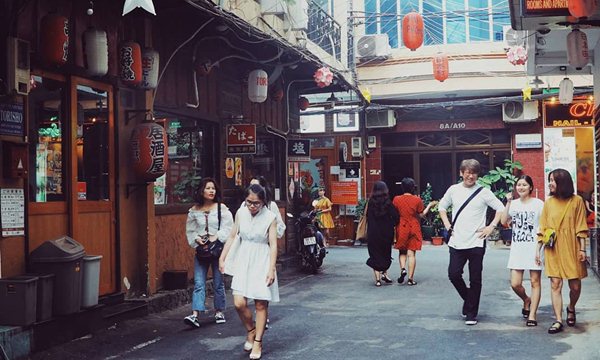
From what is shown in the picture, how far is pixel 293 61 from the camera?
13773mm

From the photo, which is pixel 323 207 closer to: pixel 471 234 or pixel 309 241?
pixel 309 241

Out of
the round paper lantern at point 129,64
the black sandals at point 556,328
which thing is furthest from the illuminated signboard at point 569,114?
the round paper lantern at point 129,64

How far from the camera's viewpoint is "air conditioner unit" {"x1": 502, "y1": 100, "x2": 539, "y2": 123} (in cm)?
2036

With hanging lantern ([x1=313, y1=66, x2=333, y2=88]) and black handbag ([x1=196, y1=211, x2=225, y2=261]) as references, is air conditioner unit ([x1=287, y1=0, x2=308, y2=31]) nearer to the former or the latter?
hanging lantern ([x1=313, y1=66, x2=333, y2=88])

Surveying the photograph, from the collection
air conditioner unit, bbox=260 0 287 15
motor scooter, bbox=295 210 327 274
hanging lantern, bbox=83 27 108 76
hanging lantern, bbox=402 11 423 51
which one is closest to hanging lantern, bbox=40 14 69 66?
hanging lantern, bbox=83 27 108 76

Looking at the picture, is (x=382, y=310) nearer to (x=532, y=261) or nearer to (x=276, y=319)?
(x=276, y=319)

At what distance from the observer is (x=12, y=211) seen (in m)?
7.24

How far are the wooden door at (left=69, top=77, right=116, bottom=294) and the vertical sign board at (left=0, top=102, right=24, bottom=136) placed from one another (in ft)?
3.23

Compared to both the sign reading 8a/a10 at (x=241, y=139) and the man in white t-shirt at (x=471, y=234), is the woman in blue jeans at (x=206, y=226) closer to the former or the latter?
the man in white t-shirt at (x=471, y=234)

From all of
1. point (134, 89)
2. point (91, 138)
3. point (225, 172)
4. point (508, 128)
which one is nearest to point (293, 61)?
point (225, 172)

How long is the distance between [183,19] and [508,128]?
13.3 meters

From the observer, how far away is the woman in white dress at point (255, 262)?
6613 mm

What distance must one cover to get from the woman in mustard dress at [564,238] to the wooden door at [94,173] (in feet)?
17.8

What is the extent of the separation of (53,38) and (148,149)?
83.4 inches
